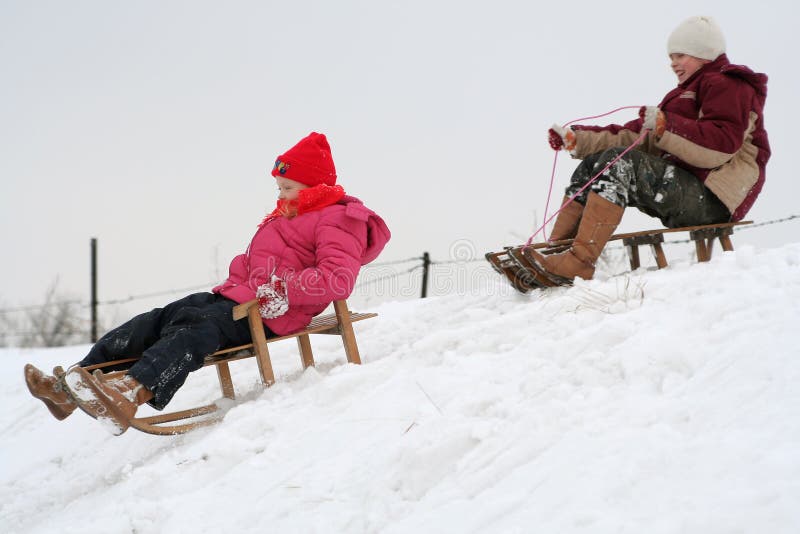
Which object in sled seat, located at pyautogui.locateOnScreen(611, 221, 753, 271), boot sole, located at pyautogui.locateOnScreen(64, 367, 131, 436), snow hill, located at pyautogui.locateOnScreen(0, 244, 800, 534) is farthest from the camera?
sled seat, located at pyautogui.locateOnScreen(611, 221, 753, 271)

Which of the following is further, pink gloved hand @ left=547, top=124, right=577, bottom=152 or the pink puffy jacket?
pink gloved hand @ left=547, top=124, right=577, bottom=152

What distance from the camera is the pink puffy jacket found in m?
3.84

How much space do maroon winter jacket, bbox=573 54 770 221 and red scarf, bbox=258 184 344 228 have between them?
5.38 feet

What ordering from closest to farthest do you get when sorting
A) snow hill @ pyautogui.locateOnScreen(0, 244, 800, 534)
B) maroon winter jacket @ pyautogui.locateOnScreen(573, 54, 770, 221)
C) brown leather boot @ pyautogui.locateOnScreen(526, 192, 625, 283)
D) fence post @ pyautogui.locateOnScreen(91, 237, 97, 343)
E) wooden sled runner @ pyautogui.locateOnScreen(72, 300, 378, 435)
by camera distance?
snow hill @ pyautogui.locateOnScreen(0, 244, 800, 534)
wooden sled runner @ pyautogui.locateOnScreen(72, 300, 378, 435)
maroon winter jacket @ pyautogui.locateOnScreen(573, 54, 770, 221)
brown leather boot @ pyautogui.locateOnScreen(526, 192, 625, 283)
fence post @ pyautogui.locateOnScreen(91, 237, 97, 343)

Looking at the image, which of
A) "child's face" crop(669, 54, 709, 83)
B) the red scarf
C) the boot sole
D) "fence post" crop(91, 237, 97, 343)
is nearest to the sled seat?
"child's face" crop(669, 54, 709, 83)

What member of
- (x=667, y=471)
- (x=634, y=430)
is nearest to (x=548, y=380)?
(x=634, y=430)

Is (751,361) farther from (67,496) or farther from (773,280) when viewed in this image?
(67,496)

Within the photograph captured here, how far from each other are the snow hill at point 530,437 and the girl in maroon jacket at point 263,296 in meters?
0.37

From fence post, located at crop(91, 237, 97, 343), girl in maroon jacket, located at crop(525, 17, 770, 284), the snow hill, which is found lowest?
fence post, located at crop(91, 237, 97, 343)

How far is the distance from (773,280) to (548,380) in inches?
47.2

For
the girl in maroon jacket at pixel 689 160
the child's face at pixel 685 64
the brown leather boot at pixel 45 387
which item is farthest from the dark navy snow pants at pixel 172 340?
the child's face at pixel 685 64

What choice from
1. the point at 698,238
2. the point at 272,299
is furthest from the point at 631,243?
the point at 272,299

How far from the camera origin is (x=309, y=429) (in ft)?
10.3

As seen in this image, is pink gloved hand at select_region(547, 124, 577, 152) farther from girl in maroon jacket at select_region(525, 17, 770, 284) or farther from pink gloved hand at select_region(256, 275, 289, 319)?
pink gloved hand at select_region(256, 275, 289, 319)
